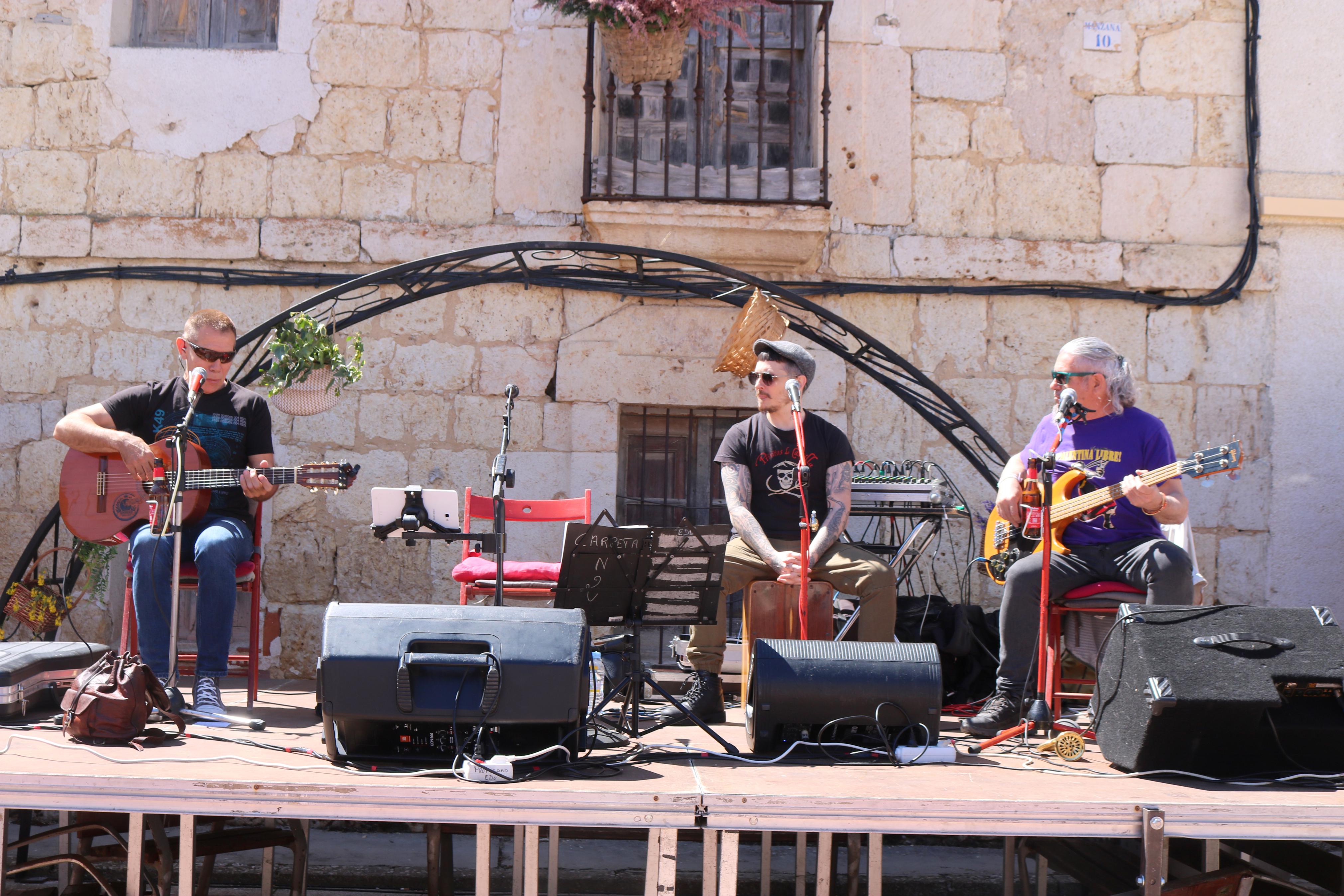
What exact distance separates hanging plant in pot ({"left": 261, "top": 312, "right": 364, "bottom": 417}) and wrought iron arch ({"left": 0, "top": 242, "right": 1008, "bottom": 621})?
209mm

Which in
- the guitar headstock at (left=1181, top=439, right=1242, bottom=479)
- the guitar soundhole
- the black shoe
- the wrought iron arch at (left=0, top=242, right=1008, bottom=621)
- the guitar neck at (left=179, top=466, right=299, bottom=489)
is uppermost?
the wrought iron arch at (left=0, top=242, right=1008, bottom=621)

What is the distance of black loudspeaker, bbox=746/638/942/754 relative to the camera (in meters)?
3.21

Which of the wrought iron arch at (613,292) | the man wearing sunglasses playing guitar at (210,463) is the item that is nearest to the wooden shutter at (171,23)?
the wrought iron arch at (613,292)

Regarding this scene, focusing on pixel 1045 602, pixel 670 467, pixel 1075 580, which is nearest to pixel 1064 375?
pixel 1075 580

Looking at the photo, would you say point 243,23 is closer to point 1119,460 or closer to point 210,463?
point 210,463

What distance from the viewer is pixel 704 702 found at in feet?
12.8

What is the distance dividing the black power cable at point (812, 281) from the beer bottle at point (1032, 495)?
2171 mm

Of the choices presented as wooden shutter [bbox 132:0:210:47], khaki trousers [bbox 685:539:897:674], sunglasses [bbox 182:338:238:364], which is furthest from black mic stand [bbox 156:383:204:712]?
wooden shutter [bbox 132:0:210:47]

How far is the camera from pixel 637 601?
348cm

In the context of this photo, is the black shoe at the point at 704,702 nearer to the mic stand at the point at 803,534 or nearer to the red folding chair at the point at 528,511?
the mic stand at the point at 803,534

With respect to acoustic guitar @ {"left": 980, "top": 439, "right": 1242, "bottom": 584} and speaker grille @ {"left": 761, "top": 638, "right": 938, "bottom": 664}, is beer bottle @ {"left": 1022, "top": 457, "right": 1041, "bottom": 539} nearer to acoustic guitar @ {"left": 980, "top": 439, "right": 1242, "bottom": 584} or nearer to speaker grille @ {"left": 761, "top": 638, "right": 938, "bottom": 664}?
acoustic guitar @ {"left": 980, "top": 439, "right": 1242, "bottom": 584}

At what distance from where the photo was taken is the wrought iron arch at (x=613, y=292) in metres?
5.08

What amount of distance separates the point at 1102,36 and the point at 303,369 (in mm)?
4442

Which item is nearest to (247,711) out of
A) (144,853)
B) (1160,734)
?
(144,853)
